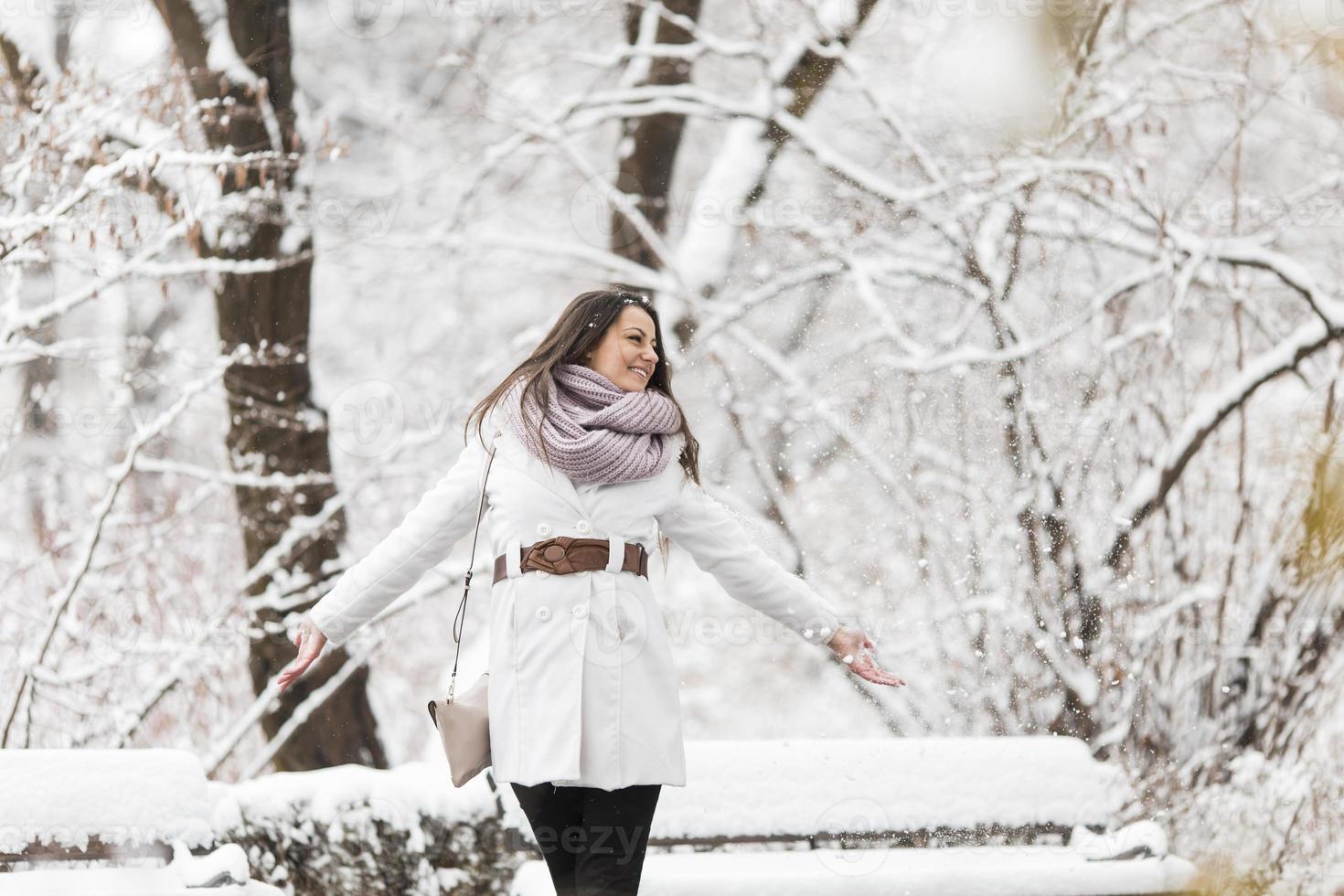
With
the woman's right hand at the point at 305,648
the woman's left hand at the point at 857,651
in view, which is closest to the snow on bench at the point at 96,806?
the woman's right hand at the point at 305,648

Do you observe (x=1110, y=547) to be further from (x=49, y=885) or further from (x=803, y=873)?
(x=49, y=885)

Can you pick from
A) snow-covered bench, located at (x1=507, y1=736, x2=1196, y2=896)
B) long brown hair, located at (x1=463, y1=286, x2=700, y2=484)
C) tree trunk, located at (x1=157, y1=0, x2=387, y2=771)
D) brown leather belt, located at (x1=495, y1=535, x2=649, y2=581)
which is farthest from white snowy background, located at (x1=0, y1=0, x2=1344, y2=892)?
brown leather belt, located at (x1=495, y1=535, x2=649, y2=581)

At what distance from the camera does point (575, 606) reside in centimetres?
232

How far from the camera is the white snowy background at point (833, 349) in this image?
5215mm

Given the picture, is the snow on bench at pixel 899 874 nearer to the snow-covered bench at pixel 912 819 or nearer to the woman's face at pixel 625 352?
the snow-covered bench at pixel 912 819

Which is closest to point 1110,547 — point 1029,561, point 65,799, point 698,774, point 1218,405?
point 1029,561

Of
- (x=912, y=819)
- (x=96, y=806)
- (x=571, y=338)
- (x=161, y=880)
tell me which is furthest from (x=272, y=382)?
(x=571, y=338)

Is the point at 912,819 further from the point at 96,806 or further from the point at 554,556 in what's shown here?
the point at 96,806

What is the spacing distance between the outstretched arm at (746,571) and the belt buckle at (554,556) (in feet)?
0.74

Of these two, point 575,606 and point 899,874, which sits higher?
point 575,606

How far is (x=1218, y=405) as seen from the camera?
5.33m

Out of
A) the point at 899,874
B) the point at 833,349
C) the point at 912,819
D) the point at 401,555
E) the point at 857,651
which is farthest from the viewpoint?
the point at 833,349

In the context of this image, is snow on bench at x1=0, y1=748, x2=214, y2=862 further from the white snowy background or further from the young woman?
the white snowy background

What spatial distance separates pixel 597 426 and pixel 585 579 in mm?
283
